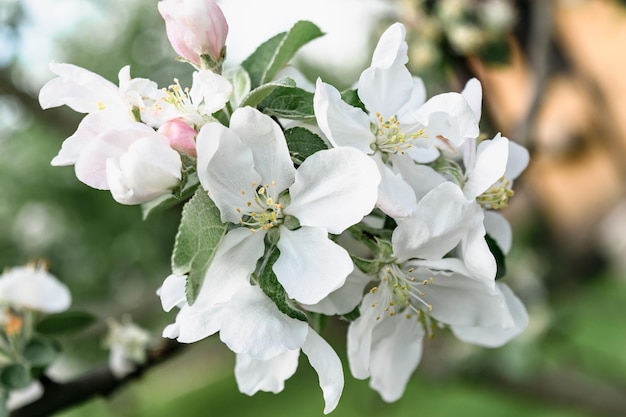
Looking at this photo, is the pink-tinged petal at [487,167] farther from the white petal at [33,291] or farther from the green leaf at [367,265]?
the white petal at [33,291]

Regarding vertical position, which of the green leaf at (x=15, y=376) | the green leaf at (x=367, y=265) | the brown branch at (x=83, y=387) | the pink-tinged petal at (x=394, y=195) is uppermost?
the pink-tinged petal at (x=394, y=195)

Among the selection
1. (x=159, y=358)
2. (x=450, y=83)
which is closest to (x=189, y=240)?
(x=159, y=358)

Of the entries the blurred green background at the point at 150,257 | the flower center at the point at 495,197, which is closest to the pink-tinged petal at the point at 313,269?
the flower center at the point at 495,197

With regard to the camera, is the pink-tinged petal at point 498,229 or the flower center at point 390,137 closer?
the flower center at point 390,137

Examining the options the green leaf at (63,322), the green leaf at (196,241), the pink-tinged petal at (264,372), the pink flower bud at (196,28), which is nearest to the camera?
the green leaf at (196,241)

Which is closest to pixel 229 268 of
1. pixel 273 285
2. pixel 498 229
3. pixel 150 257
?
pixel 273 285

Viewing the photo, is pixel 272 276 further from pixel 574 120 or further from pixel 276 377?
pixel 574 120
